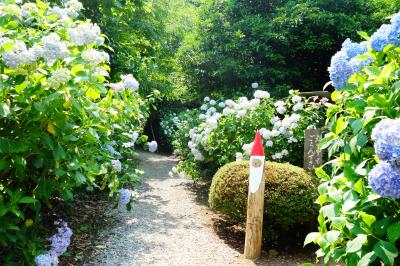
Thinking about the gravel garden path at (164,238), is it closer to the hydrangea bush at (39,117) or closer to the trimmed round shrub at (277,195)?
the trimmed round shrub at (277,195)

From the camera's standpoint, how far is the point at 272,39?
9.51 m

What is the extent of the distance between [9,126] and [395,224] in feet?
6.94

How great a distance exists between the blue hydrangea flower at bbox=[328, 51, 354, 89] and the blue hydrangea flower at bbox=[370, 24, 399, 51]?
317mm

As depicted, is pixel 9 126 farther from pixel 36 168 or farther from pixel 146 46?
pixel 146 46

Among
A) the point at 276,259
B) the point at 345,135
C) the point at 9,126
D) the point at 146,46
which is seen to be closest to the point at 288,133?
the point at 276,259

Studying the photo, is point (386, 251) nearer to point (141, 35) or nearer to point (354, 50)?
point (354, 50)

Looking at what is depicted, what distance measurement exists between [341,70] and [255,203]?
2404mm

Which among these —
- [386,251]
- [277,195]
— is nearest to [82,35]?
[386,251]

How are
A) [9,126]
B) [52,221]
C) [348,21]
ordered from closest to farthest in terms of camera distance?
[9,126] → [52,221] → [348,21]

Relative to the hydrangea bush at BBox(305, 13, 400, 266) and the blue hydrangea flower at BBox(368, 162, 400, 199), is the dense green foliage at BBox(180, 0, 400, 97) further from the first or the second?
the blue hydrangea flower at BBox(368, 162, 400, 199)

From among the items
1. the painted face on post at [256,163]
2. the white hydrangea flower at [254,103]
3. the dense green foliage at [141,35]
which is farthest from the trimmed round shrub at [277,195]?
the dense green foliage at [141,35]

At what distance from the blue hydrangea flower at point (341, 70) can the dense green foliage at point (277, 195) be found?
7.86 feet

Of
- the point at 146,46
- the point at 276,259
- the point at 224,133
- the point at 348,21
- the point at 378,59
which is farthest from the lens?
the point at 146,46

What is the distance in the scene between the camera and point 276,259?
4.64 m
